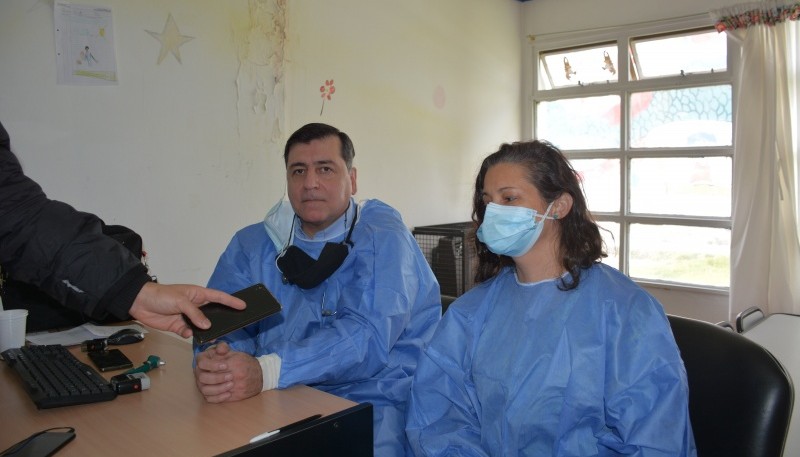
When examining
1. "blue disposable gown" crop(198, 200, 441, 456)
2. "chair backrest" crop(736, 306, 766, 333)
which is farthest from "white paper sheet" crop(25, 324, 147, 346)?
"chair backrest" crop(736, 306, 766, 333)

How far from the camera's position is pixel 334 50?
3020 millimetres

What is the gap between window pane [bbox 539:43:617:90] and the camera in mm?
4523

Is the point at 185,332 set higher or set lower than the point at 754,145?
lower

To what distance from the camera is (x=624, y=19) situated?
4.33 meters

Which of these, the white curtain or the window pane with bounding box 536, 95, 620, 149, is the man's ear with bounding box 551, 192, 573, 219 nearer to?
the white curtain

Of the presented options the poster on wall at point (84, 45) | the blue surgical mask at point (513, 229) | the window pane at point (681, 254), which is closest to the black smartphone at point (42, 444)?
the blue surgical mask at point (513, 229)

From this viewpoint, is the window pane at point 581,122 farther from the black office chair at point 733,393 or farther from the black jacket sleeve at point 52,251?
the black jacket sleeve at point 52,251

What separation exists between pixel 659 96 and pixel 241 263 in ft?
11.9

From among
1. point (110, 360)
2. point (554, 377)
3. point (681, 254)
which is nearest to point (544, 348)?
point (554, 377)

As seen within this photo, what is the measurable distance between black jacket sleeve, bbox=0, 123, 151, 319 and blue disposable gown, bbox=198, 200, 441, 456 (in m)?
0.42

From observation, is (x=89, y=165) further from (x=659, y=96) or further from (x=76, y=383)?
(x=659, y=96)

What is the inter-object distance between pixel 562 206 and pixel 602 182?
3399 millimetres

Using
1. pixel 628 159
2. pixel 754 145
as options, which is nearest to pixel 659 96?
pixel 628 159

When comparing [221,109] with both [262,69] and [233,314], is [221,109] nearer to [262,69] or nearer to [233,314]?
[262,69]
